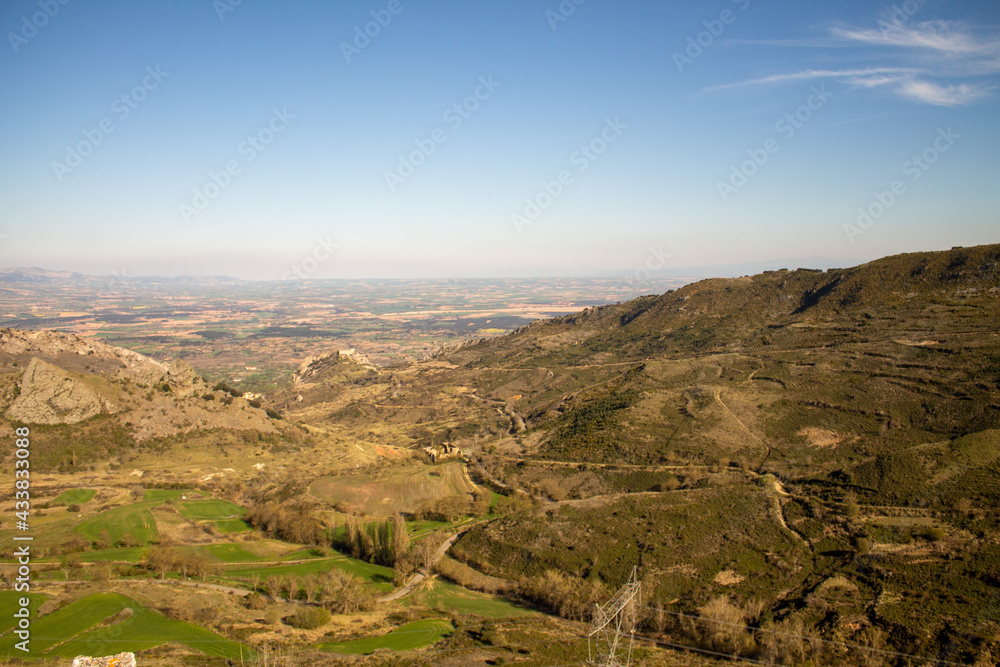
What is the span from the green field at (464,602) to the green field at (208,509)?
27.6 meters

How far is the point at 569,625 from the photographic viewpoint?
4334 centimetres

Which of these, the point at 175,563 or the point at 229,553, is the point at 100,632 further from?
the point at 229,553

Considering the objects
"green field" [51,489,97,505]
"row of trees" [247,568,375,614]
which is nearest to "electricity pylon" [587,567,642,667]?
"row of trees" [247,568,375,614]

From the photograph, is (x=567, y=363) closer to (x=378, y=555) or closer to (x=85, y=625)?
(x=378, y=555)

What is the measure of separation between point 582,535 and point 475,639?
1810cm

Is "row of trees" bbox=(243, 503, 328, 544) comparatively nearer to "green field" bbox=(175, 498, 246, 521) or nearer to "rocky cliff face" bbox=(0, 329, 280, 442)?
"green field" bbox=(175, 498, 246, 521)

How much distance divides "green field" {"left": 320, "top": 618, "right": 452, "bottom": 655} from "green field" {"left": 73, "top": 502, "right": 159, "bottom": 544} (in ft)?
90.0

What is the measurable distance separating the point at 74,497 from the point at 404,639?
4394 centimetres

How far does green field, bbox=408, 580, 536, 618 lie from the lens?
4644 centimetres

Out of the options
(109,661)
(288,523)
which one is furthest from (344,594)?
(109,661)

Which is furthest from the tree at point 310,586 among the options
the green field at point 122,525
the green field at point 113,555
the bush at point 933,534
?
the bush at point 933,534

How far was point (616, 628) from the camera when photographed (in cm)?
3191

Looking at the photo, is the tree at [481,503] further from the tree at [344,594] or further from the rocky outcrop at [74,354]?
the rocky outcrop at [74,354]

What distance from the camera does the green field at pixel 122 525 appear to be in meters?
52.5
